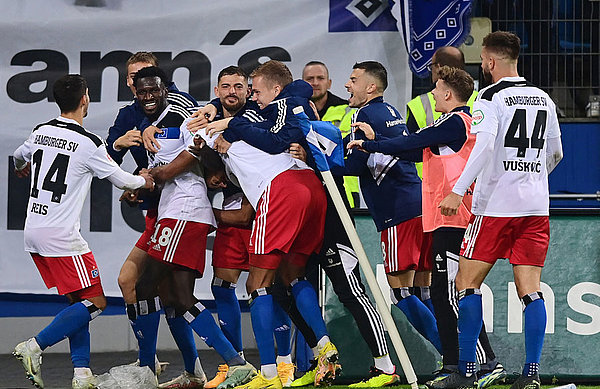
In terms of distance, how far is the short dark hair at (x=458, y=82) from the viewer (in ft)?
22.6

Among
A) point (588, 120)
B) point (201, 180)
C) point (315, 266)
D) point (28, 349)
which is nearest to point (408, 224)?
point (315, 266)

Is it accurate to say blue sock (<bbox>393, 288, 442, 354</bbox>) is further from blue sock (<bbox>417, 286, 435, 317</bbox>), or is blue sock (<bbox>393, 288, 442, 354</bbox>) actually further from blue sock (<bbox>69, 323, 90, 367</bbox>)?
blue sock (<bbox>69, 323, 90, 367</bbox>)

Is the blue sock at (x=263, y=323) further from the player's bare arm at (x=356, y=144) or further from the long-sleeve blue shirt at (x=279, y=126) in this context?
the player's bare arm at (x=356, y=144)

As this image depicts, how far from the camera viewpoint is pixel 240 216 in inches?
291

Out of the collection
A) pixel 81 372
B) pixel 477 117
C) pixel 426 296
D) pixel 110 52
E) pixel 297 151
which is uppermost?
pixel 110 52

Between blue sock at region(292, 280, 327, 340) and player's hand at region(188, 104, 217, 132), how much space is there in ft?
3.97

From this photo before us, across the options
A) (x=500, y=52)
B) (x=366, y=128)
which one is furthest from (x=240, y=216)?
(x=500, y=52)

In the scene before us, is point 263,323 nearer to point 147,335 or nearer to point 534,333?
point 147,335

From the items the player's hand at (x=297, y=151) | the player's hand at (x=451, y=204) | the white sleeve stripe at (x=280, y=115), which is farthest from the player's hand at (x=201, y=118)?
the player's hand at (x=451, y=204)

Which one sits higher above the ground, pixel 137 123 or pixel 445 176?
pixel 137 123

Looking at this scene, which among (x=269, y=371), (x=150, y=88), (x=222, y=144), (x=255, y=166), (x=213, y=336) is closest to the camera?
(x=269, y=371)

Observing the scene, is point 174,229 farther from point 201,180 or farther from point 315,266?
point 315,266

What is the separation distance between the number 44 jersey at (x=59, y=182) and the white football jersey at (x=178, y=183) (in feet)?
1.22

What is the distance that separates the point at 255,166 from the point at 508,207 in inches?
62.0
